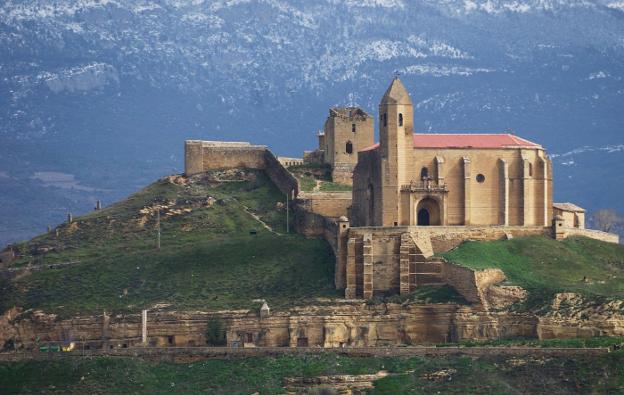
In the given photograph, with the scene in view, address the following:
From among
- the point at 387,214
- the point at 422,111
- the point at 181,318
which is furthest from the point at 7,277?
the point at 422,111

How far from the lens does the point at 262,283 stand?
10556cm

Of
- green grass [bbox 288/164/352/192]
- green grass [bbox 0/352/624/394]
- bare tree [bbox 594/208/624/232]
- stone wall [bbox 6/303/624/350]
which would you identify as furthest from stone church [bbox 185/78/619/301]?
bare tree [bbox 594/208/624/232]

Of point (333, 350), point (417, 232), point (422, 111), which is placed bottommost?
point (333, 350)

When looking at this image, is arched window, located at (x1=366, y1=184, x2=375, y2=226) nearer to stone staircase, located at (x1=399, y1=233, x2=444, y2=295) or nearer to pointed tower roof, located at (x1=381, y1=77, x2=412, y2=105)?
pointed tower roof, located at (x1=381, y1=77, x2=412, y2=105)

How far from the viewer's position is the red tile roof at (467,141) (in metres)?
108

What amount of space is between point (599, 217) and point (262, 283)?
198 feet

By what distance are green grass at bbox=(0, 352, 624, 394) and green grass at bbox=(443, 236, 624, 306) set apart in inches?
283

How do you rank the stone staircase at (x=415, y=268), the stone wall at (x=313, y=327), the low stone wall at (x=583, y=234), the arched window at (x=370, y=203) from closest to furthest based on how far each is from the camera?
the stone wall at (x=313, y=327)
the stone staircase at (x=415, y=268)
the low stone wall at (x=583, y=234)
the arched window at (x=370, y=203)

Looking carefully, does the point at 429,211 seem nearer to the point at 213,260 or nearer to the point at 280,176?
the point at 213,260

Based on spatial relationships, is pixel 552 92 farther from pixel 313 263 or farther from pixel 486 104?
pixel 313 263

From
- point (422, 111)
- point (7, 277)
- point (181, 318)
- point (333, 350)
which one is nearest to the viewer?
point (333, 350)

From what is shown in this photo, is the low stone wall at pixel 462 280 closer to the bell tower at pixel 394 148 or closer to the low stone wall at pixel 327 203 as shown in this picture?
the bell tower at pixel 394 148

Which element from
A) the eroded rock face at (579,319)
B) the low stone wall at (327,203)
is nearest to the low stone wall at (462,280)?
the eroded rock face at (579,319)

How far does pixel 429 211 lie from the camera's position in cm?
10694
